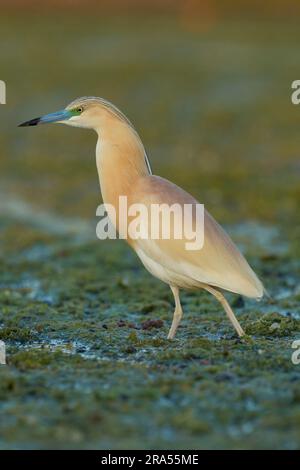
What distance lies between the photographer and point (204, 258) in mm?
6066

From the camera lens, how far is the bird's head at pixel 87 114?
6.36 meters

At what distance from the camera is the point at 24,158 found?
1595 cm

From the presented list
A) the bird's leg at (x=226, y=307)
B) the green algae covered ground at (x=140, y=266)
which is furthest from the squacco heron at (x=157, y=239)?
the green algae covered ground at (x=140, y=266)

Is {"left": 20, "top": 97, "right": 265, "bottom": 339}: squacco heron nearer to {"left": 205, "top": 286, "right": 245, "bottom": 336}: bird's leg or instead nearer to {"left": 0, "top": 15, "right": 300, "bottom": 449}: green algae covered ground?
{"left": 205, "top": 286, "right": 245, "bottom": 336}: bird's leg

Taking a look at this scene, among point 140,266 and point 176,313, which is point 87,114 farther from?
point 140,266

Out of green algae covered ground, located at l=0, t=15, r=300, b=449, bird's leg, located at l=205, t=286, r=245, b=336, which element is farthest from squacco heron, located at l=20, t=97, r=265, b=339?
green algae covered ground, located at l=0, t=15, r=300, b=449

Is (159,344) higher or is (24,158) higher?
(24,158)

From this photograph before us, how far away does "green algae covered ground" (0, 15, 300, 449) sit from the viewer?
193 inches

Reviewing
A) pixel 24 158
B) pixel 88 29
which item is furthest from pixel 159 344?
pixel 88 29

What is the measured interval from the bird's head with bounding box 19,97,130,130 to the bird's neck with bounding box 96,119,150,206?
0.17 feet

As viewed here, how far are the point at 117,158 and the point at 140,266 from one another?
3391 mm

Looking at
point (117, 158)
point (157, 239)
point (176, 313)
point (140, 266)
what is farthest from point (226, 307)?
point (140, 266)

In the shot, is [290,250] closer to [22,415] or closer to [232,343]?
[232,343]

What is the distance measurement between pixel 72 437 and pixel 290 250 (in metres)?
5.72
